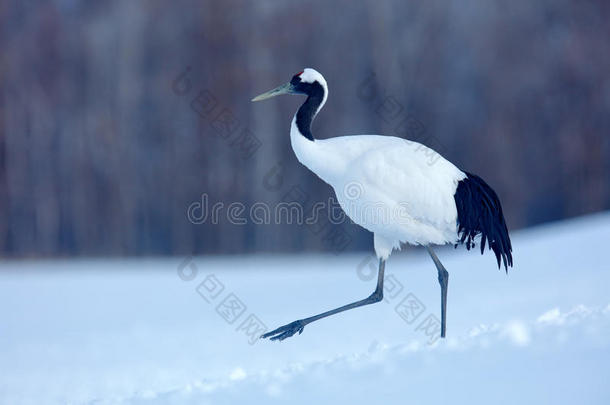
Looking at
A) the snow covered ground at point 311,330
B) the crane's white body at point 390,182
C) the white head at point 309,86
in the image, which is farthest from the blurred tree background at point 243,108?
the crane's white body at point 390,182

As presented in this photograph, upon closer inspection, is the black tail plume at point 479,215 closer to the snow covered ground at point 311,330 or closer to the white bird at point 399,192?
the white bird at point 399,192

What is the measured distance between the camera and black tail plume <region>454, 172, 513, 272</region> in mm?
4660

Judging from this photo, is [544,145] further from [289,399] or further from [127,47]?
[289,399]

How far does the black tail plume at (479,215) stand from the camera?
4660 mm

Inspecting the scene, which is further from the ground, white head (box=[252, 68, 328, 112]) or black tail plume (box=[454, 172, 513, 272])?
white head (box=[252, 68, 328, 112])

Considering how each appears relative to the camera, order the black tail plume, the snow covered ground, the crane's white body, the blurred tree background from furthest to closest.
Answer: the blurred tree background → the black tail plume → the crane's white body → the snow covered ground

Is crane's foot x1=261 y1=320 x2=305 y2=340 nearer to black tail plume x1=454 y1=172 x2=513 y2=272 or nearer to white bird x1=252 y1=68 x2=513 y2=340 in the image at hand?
white bird x1=252 y1=68 x2=513 y2=340

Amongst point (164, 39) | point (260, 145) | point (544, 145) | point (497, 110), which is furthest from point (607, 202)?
point (164, 39)

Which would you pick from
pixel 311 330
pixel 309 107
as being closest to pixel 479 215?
pixel 309 107

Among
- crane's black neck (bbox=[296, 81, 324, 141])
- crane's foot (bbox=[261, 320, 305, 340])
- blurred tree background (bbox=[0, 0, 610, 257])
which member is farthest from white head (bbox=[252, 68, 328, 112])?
blurred tree background (bbox=[0, 0, 610, 257])

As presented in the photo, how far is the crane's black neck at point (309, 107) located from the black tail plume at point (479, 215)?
1.03m

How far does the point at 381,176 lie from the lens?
4.44 metres

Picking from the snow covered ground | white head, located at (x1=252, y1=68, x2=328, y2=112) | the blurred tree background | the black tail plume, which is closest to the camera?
the snow covered ground

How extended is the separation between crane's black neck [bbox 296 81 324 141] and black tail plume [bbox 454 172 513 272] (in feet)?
3.39
